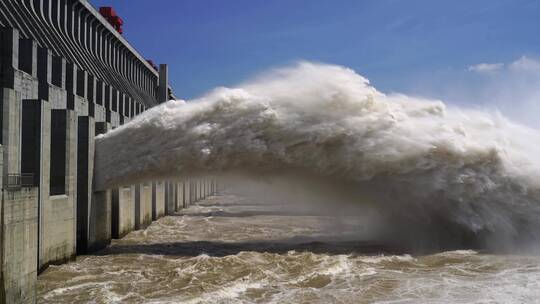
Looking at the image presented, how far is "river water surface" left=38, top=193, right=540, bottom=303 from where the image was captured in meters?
16.3

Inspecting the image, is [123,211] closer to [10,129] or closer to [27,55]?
[27,55]

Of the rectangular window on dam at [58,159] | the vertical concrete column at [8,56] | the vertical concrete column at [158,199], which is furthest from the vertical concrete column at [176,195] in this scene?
the vertical concrete column at [8,56]

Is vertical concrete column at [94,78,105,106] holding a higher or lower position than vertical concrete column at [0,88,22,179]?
higher

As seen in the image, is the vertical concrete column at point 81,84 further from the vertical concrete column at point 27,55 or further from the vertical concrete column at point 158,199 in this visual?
the vertical concrete column at point 158,199

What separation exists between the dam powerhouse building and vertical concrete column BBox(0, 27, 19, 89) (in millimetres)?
40

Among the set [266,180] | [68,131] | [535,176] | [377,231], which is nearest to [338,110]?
[266,180]

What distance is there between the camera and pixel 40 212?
1958cm

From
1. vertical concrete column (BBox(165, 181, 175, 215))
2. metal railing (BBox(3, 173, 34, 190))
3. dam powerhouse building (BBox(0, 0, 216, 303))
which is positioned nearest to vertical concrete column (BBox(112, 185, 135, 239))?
dam powerhouse building (BBox(0, 0, 216, 303))

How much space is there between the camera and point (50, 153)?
21.6 metres

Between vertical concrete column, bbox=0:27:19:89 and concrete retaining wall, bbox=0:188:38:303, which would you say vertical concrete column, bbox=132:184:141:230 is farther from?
concrete retaining wall, bbox=0:188:38:303

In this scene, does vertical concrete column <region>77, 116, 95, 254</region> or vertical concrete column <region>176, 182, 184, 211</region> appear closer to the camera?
vertical concrete column <region>77, 116, 95, 254</region>

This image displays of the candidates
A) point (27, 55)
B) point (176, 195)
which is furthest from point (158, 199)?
point (27, 55)

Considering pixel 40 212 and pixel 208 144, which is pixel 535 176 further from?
pixel 40 212

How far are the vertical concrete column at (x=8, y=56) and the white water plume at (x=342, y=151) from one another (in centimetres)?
547
